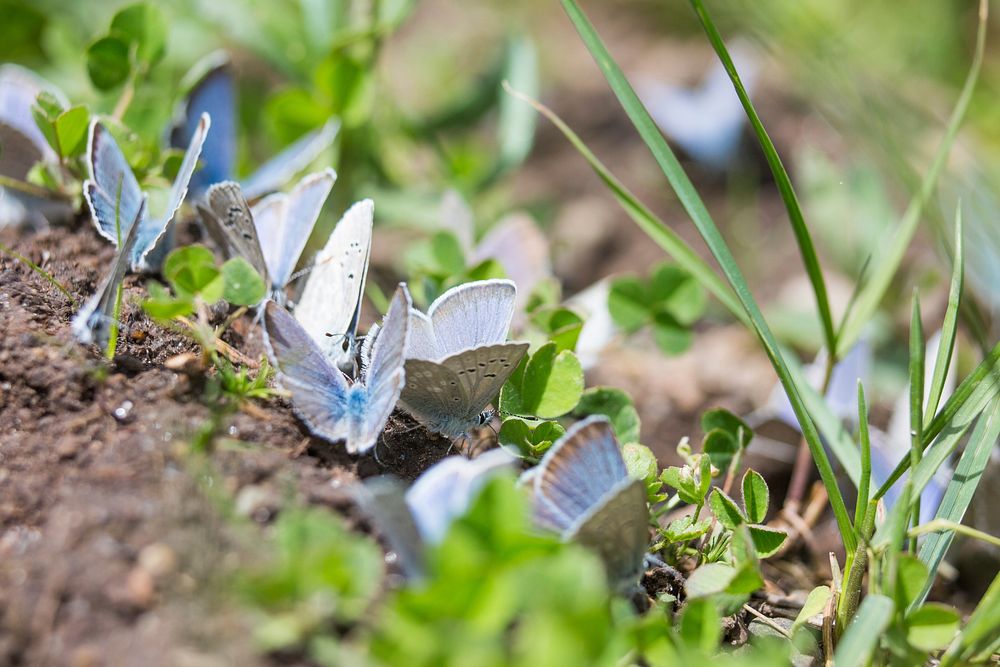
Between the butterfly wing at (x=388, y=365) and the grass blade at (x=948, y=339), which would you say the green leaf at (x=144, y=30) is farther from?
the grass blade at (x=948, y=339)

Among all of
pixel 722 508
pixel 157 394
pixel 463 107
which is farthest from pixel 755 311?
pixel 463 107

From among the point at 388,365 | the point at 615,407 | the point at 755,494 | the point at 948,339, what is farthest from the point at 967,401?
the point at 388,365

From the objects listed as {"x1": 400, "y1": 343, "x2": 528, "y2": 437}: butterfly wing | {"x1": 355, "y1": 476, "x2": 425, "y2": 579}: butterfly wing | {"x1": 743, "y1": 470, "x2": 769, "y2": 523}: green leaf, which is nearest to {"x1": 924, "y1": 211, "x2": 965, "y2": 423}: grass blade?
{"x1": 743, "y1": 470, "x2": 769, "y2": 523}: green leaf

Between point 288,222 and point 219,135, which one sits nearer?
point 288,222

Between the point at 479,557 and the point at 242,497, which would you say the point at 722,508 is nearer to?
the point at 479,557

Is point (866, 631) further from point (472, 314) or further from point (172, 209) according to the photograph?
point (172, 209)

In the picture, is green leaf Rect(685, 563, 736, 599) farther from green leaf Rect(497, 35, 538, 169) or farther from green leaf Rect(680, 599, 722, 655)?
green leaf Rect(497, 35, 538, 169)
